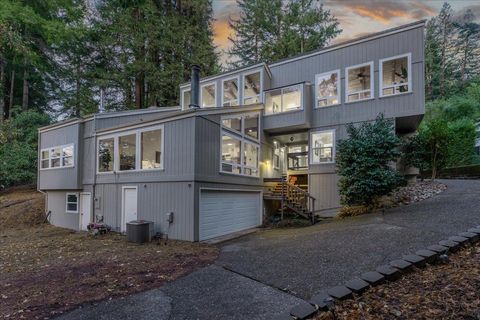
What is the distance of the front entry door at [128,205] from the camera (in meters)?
10.9

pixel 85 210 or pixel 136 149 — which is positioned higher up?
pixel 136 149

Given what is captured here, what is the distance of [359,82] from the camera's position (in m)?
12.7

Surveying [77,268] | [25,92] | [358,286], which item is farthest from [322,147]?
[25,92]

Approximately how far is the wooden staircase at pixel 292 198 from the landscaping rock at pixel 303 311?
9.15 m

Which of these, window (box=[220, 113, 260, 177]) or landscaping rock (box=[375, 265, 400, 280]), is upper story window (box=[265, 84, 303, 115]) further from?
landscaping rock (box=[375, 265, 400, 280])

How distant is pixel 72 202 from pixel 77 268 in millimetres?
8512

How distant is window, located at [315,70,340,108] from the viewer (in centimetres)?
1305

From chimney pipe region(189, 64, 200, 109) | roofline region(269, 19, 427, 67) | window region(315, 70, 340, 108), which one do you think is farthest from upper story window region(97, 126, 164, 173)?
roofline region(269, 19, 427, 67)

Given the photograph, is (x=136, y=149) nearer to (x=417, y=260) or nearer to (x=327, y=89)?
(x=327, y=89)

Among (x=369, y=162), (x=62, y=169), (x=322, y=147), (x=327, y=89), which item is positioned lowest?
(x=62, y=169)

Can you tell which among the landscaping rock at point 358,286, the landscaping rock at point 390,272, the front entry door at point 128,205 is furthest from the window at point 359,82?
the front entry door at point 128,205

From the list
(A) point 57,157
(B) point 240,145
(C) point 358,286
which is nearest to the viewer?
(C) point 358,286

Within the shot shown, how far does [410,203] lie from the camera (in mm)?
10812

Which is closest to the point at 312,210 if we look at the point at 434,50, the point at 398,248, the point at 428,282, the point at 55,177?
the point at 398,248
